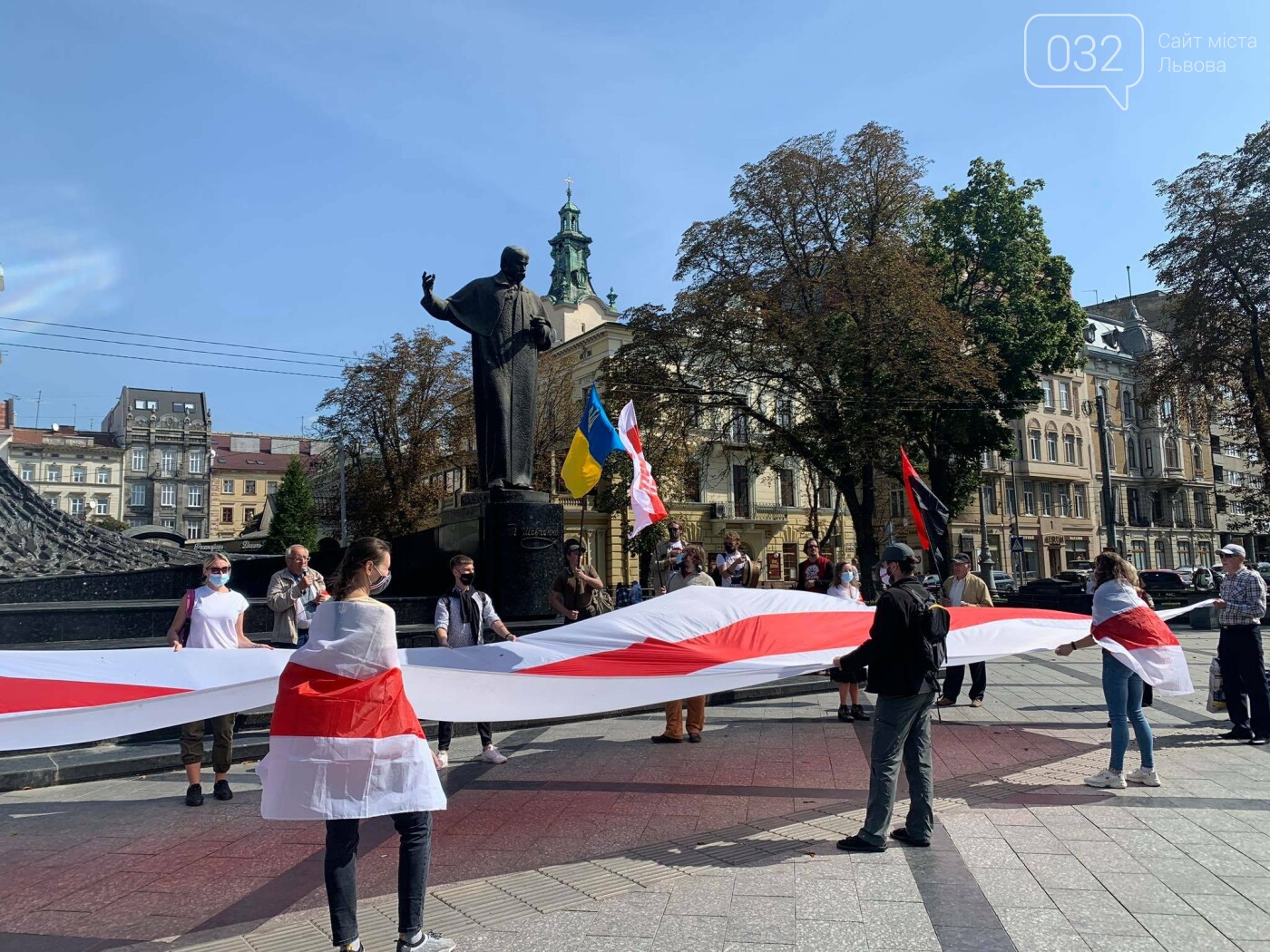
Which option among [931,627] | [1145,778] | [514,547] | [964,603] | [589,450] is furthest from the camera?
[589,450]

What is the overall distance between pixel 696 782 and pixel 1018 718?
4.83 metres

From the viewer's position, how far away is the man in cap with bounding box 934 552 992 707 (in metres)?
11.3

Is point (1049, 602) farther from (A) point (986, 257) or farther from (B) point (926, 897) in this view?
(B) point (926, 897)

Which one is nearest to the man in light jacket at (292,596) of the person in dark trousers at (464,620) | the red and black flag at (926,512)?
the person in dark trousers at (464,620)

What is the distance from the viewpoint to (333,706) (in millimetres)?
4043

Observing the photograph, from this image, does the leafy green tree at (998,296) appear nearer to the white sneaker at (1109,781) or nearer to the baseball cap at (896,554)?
the white sneaker at (1109,781)

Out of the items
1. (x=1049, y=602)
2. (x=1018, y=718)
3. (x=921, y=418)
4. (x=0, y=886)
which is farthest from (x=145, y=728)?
(x=921, y=418)

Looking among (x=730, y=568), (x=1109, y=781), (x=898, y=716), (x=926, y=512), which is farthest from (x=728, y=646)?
(x=926, y=512)

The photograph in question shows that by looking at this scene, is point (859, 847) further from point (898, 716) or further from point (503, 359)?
point (503, 359)

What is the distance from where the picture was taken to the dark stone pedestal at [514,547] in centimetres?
1064

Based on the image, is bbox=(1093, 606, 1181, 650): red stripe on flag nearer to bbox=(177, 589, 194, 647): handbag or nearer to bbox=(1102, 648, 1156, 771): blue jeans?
bbox=(1102, 648, 1156, 771): blue jeans

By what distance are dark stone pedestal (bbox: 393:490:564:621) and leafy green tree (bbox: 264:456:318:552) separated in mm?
57068

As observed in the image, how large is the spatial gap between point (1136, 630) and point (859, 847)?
3309 mm

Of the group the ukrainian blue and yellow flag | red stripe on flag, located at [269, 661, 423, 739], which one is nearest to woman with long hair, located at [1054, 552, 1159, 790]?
red stripe on flag, located at [269, 661, 423, 739]
